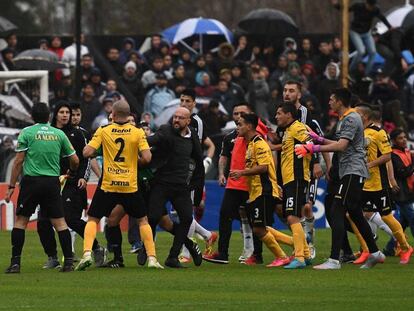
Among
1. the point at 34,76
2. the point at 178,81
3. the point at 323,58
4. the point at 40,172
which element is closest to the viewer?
the point at 40,172

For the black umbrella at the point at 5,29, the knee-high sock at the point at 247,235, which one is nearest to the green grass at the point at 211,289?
the knee-high sock at the point at 247,235

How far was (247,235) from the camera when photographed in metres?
19.1

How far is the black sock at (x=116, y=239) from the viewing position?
57.9ft

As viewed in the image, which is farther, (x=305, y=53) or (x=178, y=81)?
(x=305, y=53)

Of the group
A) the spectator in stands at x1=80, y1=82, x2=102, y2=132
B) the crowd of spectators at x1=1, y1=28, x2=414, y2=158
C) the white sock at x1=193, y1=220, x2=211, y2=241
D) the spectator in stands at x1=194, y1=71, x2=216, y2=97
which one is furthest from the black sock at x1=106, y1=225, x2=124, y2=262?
the spectator in stands at x1=194, y1=71, x2=216, y2=97

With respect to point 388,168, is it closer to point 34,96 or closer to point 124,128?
point 124,128

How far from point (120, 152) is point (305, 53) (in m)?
17.5

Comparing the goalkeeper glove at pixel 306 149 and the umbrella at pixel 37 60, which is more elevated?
the umbrella at pixel 37 60

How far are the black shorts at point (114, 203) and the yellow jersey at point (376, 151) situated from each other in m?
3.55

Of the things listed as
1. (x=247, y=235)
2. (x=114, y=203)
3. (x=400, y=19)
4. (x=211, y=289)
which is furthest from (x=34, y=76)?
(x=211, y=289)

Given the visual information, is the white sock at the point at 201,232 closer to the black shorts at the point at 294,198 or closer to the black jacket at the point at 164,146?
the black jacket at the point at 164,146

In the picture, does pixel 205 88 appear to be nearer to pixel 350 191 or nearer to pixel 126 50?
pixel 126 50

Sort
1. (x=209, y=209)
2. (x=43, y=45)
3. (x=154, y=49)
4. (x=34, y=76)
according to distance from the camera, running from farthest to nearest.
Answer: (x=154, y=49)
(x=43, y=45)
(x=34, y=76)
(x=209, y=209)

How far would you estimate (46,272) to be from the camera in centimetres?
1702
